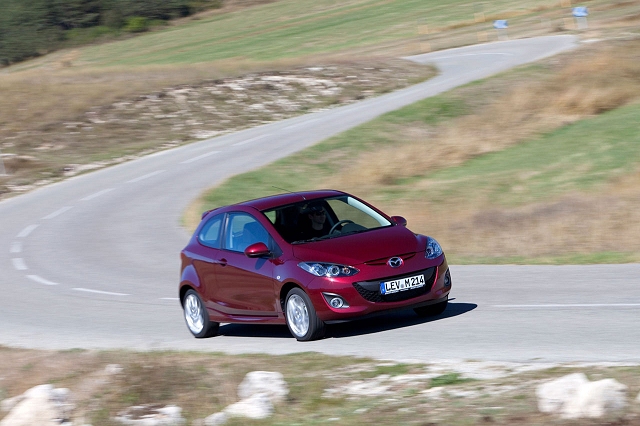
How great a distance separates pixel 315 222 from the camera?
35.8ft

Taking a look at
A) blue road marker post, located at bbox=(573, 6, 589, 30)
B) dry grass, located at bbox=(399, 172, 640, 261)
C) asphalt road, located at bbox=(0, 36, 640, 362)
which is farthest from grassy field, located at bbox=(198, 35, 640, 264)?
blue road marker post, located at bbox=(573, 6, 589, 30)

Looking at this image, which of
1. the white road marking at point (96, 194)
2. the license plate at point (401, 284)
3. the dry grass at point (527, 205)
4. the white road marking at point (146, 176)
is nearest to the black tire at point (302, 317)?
the license plate at point (401, 284)

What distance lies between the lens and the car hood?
10.0m

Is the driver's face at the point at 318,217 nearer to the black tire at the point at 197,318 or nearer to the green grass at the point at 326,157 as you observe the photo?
the black tire at the point at 197,318

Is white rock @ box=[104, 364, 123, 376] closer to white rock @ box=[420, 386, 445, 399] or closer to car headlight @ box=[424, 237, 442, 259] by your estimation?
white rock @ box=[420, 386, 445, 399]

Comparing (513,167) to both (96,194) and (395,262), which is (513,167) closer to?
(96,194)

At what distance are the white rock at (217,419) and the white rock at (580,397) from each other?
7.14ft

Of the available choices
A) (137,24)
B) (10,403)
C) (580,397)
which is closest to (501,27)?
(137,24)

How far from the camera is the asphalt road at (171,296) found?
31.2 feet

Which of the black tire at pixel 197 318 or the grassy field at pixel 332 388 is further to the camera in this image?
the black tire at pixel 197 318

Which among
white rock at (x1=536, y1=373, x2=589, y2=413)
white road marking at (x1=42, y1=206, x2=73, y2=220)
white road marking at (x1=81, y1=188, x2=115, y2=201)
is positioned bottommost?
white road marking at (x1=81, y1=188, x2=115, y2=201)

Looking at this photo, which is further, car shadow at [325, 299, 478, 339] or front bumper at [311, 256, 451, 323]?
car shadow at [325, 299, 478, 339]

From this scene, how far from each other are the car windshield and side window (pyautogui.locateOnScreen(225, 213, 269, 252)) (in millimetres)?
165

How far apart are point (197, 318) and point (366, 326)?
2.05 meters
